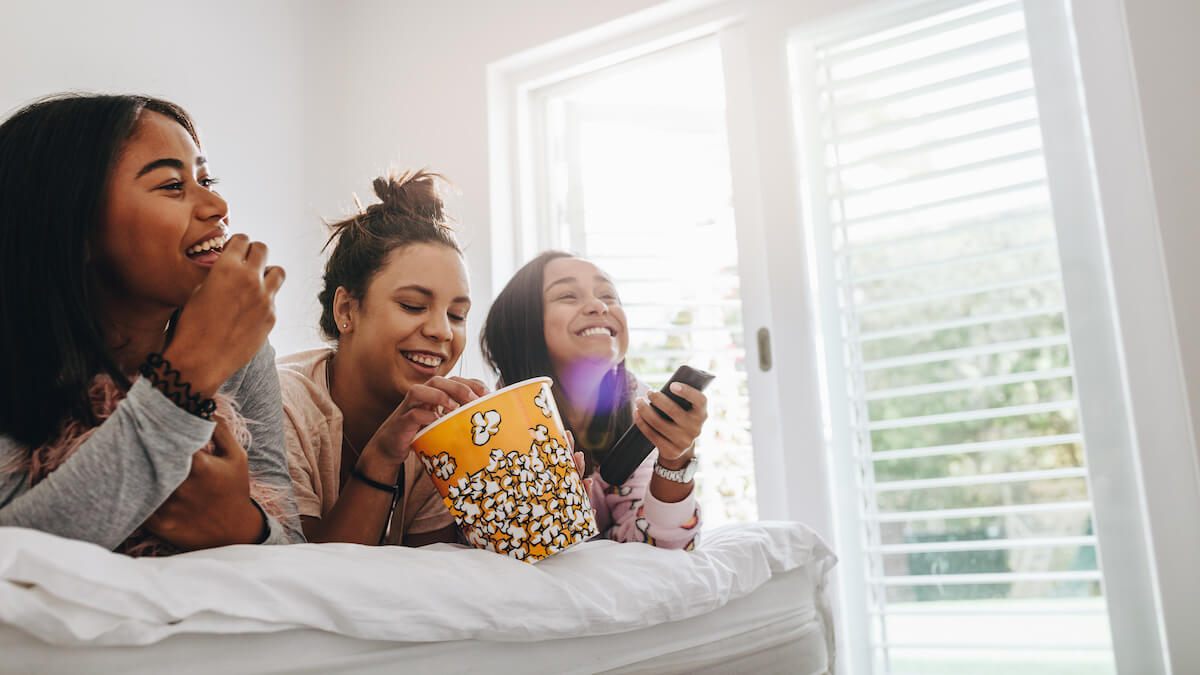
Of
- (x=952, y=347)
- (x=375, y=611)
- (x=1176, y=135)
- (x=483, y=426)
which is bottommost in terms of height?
(x=375, y=611)

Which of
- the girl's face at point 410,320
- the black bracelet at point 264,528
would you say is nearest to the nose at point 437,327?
the girl's face at point 410,320

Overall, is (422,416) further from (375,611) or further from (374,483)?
(375,611)

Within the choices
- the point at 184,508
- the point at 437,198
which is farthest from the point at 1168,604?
the point at 184,508

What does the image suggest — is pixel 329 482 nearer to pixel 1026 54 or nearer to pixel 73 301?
pixel 73 301

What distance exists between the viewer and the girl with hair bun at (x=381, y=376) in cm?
75

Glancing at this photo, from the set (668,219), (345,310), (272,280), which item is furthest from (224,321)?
(668,219)

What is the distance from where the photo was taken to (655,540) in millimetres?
Answer: 919

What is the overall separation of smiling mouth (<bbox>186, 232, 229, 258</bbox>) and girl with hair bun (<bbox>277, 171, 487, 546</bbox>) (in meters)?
0.20

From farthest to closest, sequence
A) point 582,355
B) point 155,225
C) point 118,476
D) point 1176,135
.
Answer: point 1176,135, point 582,355, point 155,225, point 118,476

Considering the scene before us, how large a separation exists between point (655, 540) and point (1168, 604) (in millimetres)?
949

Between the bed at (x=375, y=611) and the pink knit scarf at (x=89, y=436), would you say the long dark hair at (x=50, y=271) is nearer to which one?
the pink knit scarf at (x=89, y=436)

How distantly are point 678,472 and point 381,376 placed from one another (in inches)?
13.6

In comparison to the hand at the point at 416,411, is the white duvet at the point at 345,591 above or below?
below

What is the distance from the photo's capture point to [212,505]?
0.54 metres
